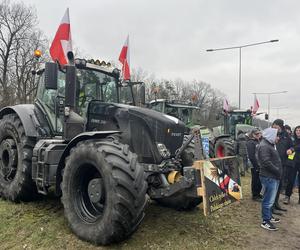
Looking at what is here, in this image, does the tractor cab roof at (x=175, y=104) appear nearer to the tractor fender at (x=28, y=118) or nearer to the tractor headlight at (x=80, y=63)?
the tractor fender at (x=28, y=118)

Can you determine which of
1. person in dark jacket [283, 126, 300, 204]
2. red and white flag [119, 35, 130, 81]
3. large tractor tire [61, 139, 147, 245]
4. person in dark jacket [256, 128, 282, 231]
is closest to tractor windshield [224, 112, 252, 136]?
person in dark jacket [283, 126, 300, 204]

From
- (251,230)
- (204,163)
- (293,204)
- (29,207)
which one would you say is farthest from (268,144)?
(29,207)

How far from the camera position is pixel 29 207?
6.03 metres

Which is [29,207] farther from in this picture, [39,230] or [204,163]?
[204,163]

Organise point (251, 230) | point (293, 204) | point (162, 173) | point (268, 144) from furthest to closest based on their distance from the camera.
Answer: point (293, 204) → point (268, 144) → point (251, 230) → point (162, 173)

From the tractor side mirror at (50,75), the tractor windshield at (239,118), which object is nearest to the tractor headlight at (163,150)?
the tractor side mirror at (50,75)

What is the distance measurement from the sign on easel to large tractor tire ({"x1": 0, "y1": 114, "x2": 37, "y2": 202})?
3.32 metres

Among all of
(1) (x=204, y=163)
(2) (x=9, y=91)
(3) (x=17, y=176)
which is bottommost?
(3) (x=17, y=176)

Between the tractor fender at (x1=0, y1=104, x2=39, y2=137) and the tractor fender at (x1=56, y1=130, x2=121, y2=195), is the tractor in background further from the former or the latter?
the tractor fender at (x1=56, y1=130, x2=121, y2=195)

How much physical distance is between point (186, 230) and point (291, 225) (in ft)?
6.91

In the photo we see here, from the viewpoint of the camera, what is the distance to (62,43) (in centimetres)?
595

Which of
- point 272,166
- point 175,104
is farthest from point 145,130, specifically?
point 175,104

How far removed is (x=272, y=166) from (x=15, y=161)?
15.3 feet

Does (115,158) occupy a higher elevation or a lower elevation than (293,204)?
higher
